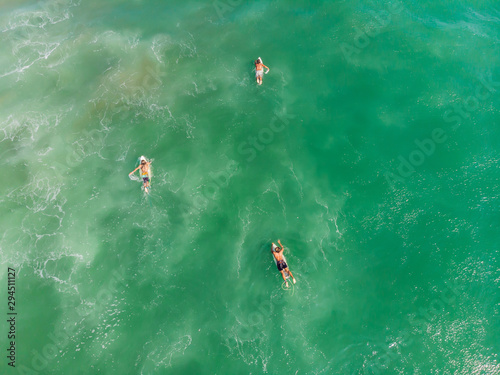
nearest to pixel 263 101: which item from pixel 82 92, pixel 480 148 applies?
pixel 82 92

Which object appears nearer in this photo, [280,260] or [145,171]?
[280,260]

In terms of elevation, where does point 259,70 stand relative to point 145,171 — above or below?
above

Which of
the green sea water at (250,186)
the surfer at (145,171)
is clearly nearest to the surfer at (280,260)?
the green sea water at (250,186)

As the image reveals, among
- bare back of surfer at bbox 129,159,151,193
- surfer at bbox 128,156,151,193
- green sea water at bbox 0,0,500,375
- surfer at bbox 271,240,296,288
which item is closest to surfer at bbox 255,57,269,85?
green sea water at bbox 0,0,500,375

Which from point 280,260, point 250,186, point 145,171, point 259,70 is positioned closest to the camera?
point 280,260

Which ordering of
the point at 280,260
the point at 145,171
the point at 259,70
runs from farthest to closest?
the point at 259,70, the point at 145,171, the point at 280,260

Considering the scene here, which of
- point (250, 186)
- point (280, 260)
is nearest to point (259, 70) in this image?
point (250, 186)

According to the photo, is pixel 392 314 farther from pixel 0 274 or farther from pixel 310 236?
pixel 0 274

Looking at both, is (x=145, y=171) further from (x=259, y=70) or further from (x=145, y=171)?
(x=259, y=70)

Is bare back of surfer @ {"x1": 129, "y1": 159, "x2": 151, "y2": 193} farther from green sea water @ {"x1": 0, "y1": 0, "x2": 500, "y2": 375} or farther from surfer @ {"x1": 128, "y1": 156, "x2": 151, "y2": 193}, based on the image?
green sea water @ {"x1": 0, "y1": 0, "x2": 500, "y2": 375}
